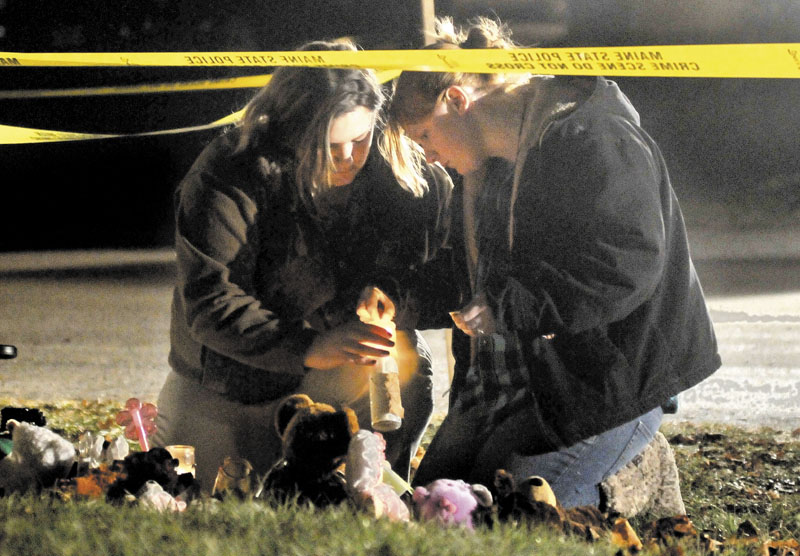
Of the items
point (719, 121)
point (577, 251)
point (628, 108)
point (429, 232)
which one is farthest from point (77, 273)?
point (719, 121)

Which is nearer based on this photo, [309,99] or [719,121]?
[719,121]

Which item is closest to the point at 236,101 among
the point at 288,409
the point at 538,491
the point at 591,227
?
the point at 288,409

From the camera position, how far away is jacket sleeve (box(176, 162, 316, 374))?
3.15 m

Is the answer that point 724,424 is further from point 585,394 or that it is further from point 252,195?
point 252,195

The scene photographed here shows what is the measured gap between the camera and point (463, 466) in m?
3.06

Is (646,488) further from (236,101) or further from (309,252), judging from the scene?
(236,101)

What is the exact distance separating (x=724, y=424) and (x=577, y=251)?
79 cm

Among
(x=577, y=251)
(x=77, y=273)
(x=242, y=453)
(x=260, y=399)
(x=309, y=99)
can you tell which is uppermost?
(x=309, y=99)

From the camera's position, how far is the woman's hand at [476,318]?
9.87ft

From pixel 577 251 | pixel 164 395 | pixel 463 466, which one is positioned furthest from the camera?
pixel 164 395

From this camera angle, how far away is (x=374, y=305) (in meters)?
3.12

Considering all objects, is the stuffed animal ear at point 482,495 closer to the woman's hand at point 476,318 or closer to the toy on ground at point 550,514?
the toy on ground at point 550,514

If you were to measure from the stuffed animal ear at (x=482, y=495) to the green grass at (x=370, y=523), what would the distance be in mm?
105

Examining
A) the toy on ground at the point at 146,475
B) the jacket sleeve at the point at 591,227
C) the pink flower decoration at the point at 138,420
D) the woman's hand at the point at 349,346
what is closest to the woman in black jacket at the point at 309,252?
the woman's hand at the point at 349,346
